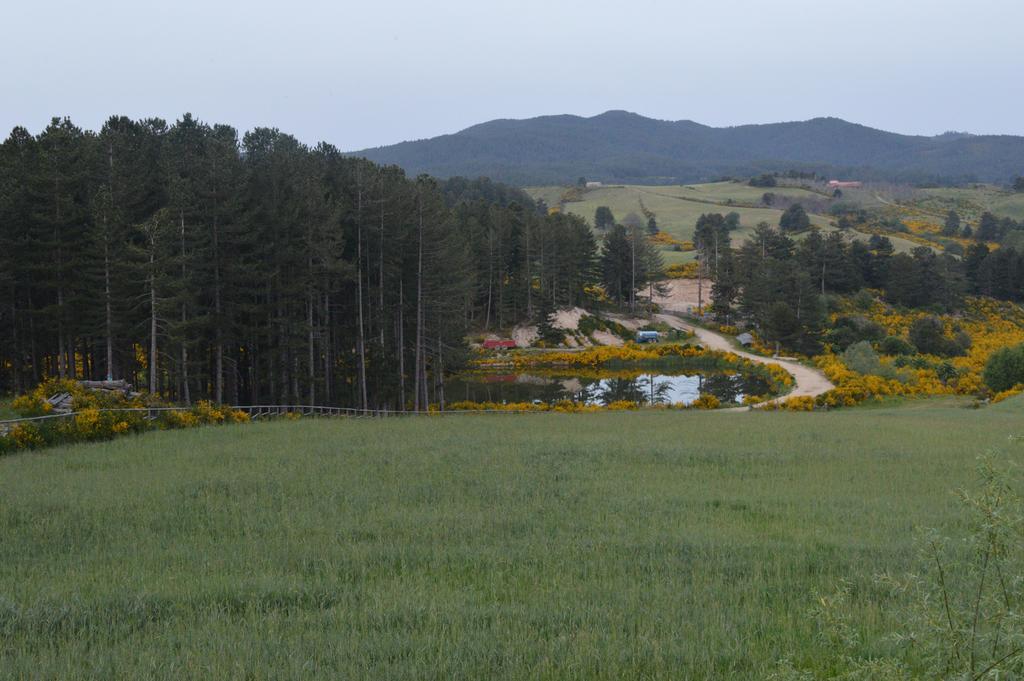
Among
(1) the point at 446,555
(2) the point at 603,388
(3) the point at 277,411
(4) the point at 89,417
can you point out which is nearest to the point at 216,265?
(3) the point at 277,411

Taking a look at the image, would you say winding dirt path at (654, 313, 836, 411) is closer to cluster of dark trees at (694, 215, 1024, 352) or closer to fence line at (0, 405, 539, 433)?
cluster of dark trees at (694, 215, 1024, 352)

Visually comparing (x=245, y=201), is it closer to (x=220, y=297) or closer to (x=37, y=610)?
(x=220, y=297)

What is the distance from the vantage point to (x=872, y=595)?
8711 millimetres

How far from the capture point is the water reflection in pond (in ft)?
172

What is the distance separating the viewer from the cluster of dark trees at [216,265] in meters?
31.8

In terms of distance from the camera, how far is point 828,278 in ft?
283

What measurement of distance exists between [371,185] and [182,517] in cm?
3085

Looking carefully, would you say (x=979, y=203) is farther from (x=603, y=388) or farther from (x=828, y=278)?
(x=603, y=388)

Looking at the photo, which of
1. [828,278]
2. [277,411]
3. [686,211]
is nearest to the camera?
A: [277,411]

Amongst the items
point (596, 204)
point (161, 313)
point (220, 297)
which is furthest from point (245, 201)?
point (596, 204)

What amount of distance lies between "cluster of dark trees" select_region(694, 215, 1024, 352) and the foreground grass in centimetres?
5234

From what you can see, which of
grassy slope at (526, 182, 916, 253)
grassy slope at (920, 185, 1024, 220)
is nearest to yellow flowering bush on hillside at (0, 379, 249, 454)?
grassy slope at (526, 182, 916, 253)

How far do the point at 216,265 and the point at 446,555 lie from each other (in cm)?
2653

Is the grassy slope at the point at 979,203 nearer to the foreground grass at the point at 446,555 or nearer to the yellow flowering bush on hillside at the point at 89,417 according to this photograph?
the foreground grass at the point at 446,555
